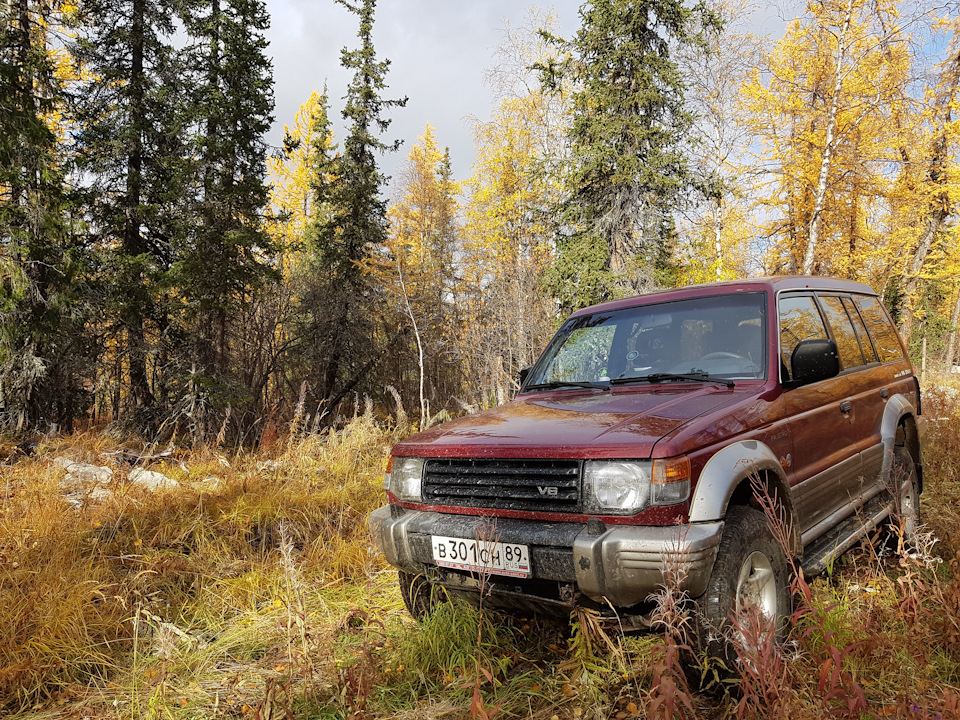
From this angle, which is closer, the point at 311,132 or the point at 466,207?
the point at 466,207

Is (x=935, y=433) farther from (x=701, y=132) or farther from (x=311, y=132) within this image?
(x=311, y=132)

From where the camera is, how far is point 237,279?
1298cm

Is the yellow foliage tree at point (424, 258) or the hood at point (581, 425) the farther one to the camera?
the yellow foliage tree at point (424, 258)

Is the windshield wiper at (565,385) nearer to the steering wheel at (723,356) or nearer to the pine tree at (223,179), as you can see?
the steering wheel at (723,356)

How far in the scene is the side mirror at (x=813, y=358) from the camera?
319 centimetres

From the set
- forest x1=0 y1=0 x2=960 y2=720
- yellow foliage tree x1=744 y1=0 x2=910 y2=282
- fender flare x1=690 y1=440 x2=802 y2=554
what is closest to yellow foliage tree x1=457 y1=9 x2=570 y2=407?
forest x1=0 y1=0 x2=960 y2=720

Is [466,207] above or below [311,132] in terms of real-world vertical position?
below

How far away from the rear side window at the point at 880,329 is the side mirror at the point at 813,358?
186 centimetres

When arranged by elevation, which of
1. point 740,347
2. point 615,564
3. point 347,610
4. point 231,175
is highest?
point 231,175

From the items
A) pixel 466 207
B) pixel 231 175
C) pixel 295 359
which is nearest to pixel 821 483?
pixel 231 175

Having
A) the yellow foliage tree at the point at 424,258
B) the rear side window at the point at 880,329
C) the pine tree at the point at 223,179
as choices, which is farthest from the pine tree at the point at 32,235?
the rear side window at the point at 880,329

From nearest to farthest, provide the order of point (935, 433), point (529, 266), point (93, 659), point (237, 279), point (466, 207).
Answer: point (93, 659) → point (935, 433) → point (237, 279) → point (529, 266) → point (466, 207)

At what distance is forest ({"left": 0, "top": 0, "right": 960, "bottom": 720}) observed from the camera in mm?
2836

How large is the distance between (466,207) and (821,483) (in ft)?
71.2
